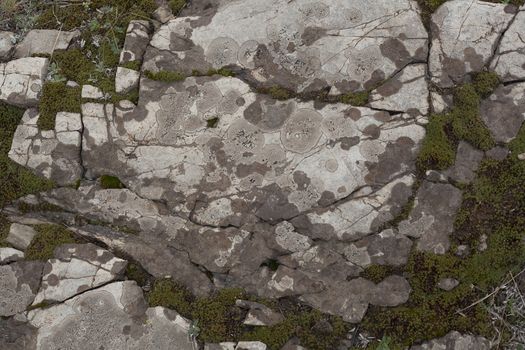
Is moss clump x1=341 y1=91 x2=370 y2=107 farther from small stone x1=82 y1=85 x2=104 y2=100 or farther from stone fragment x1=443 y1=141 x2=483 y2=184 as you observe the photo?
small stone x1=82 y1=85 x2=104 y2=100

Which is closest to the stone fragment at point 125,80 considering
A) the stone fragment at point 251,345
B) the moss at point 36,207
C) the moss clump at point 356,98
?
the moss at point 36,207

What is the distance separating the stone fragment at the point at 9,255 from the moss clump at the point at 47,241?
0.35 ft

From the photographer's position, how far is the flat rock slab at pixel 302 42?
5.84m

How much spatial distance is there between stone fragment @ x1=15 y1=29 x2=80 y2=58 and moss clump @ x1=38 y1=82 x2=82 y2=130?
592 mm

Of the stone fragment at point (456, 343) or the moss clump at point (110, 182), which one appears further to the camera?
the moss clump at point (110, 182)

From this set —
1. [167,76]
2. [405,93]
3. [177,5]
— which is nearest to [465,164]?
[405,93]

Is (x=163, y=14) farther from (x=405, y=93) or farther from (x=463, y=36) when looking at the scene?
(x=463, y=36)

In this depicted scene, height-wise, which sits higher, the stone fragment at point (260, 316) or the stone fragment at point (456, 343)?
the stone fragment at point (260, 316)

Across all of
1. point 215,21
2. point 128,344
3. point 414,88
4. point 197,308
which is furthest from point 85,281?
point 414,88

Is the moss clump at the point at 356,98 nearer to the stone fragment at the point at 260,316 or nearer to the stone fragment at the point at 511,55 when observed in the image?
the stone fragment at the point at 511,55

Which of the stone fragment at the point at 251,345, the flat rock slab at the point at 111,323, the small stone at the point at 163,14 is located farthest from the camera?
the small stone at the point at 163,14

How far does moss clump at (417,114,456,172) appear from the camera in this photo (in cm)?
554

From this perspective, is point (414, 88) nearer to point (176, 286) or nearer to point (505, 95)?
point (505, 95)

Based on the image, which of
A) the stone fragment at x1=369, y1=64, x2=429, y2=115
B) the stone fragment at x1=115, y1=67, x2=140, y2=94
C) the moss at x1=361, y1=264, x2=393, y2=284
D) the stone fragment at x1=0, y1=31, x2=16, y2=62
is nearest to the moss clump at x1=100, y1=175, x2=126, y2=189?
the stone fragment at x1=115, y1=67, x2=140, y2=94
